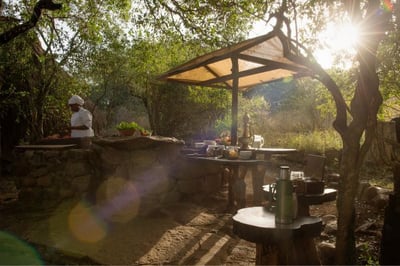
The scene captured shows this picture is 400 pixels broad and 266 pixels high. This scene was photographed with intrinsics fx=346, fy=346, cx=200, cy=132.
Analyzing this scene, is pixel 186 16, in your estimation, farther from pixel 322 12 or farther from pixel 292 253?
pixel 292 253

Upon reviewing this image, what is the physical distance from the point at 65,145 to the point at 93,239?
1992 millimetres

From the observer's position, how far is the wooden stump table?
2232 millimetres

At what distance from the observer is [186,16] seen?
7.61m

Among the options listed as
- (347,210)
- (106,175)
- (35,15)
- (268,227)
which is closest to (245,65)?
(106,175)

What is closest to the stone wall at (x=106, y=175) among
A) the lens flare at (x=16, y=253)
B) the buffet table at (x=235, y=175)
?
the buffet table at (x=235, y=175)

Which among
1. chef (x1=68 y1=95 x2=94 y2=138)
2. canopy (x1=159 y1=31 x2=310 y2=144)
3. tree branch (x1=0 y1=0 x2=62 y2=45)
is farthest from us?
tree branch (x1=0 y1=0 x2=62 y2=45)

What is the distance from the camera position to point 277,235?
222 cm

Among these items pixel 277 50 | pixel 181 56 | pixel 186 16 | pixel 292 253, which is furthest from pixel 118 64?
pixel 292 253

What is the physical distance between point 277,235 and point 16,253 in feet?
10.2

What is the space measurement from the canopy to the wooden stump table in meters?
1.62

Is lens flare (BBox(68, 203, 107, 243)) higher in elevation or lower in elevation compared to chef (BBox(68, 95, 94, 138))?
lower

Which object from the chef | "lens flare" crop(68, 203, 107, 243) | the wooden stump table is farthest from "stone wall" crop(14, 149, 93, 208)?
the wooden stump table

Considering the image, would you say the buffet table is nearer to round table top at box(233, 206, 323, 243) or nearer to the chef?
the chef

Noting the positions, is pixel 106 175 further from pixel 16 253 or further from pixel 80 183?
pixel 16 253
